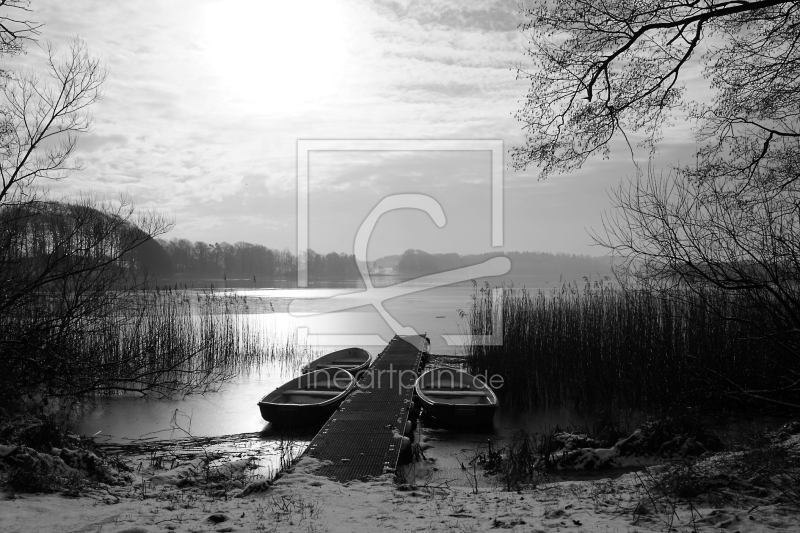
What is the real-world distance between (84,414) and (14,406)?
5.15 feet

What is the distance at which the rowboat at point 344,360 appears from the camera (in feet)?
35.1

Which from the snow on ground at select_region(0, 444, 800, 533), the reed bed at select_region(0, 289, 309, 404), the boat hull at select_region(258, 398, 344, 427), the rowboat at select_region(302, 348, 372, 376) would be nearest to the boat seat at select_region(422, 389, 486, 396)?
the boat hull at select_region(258, 398, 344, 427)

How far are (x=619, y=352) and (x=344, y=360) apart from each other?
536 centimetres

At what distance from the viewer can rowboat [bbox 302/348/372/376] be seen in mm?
10688

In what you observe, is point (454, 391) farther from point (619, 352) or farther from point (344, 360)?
point (344, 360)

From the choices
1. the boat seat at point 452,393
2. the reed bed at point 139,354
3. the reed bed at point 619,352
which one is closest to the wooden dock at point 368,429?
the boat seat at point 452,393

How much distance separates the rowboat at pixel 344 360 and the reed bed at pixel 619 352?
2185mm

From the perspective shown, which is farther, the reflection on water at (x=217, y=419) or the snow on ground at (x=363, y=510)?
the reflection on water at (x=217, y=419)

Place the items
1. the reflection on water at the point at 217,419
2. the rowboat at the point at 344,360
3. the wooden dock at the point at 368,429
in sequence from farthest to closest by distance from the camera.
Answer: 1. the rowboat at the point at 344,360
2. the reflection on water at the point at 217,419
3. the wooden dock at the point at 368,429

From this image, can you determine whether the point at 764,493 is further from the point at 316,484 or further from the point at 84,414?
the point at 84,414

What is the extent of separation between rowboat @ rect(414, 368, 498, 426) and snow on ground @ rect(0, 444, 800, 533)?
2.73 meters

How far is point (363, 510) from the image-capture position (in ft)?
11.9

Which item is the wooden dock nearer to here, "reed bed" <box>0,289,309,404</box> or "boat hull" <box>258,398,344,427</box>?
"boat hull" <box>258,398,344,427</box>

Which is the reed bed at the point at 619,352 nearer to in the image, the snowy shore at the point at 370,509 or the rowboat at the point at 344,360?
the rowboat at the point at 344,360
